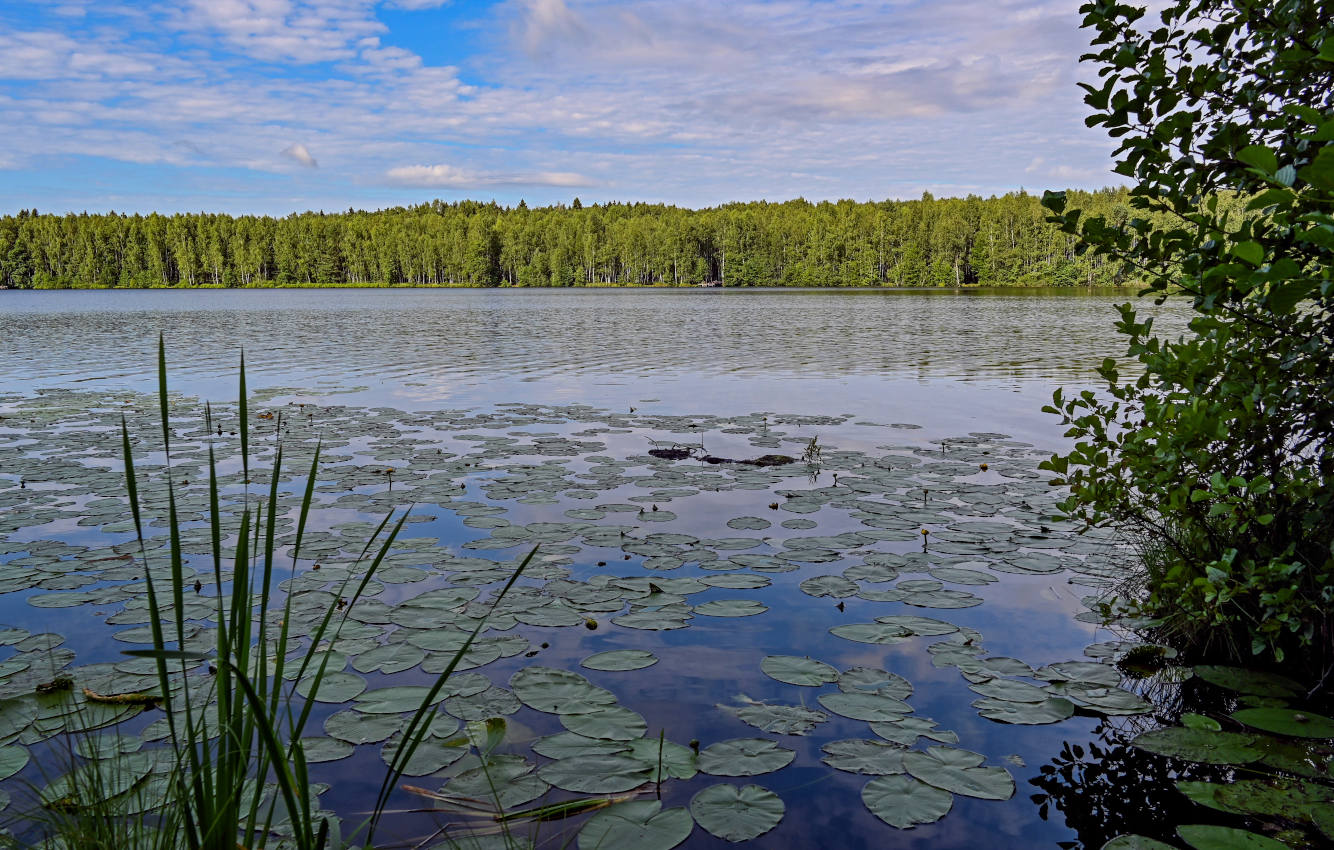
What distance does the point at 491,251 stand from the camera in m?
111

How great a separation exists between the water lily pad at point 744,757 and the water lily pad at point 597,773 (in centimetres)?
25

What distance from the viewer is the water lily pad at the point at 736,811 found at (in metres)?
2.69

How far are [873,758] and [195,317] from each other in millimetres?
40063

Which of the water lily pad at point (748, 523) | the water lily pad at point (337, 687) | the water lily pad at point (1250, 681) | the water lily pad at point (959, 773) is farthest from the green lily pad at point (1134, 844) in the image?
the water lily pad at point (748, 523)

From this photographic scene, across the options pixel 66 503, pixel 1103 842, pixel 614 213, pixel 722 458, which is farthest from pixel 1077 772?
pixel 614 213

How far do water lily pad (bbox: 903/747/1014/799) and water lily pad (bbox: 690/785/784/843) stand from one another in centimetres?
57

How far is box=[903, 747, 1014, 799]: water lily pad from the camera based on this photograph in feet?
9.47

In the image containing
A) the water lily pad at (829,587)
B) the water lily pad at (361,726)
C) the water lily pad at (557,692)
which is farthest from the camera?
the water lily pad at (829,587)

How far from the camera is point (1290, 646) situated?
391 cm

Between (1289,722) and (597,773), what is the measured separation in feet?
9.05

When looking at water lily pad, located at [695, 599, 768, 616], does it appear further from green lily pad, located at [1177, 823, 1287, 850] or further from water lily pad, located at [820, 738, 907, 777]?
green lily pad, located at [1177, 823, 1287, 850]

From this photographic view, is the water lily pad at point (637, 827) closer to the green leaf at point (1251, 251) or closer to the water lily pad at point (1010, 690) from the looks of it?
the water lily pad at point (1010, 690)

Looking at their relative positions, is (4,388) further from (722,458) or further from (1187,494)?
(1187,494)

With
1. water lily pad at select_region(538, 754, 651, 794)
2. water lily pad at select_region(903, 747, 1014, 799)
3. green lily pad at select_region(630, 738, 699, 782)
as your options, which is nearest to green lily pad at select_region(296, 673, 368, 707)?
water lily pad at select_region(538, 754, 651, 794)
